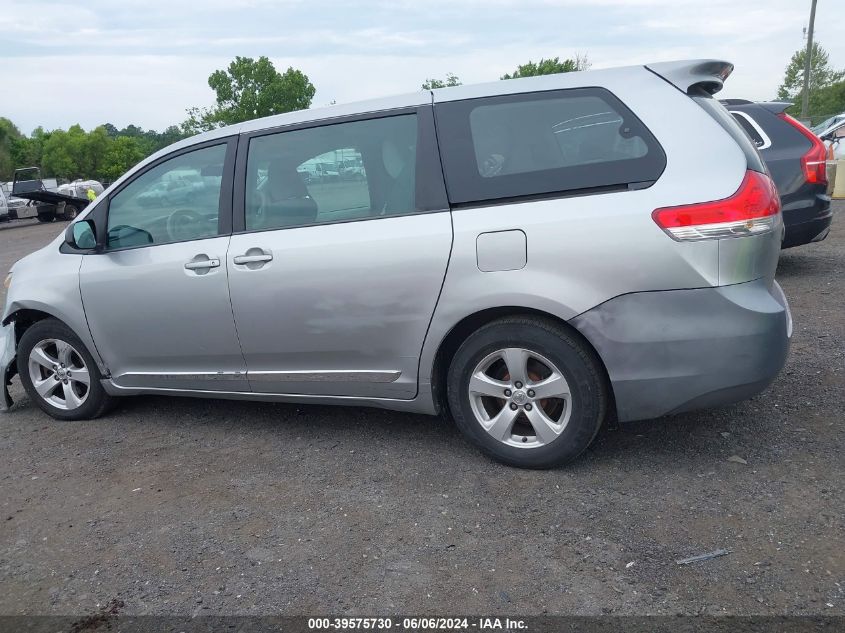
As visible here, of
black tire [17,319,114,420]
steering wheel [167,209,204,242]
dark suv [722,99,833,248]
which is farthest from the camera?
Result: dark suv [722,99,833,248]

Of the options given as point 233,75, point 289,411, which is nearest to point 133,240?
point 289,411

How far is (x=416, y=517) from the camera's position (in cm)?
326

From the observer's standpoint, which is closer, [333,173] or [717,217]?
[717,217]

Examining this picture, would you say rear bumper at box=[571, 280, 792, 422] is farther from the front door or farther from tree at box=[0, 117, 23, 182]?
tree at box=[0, 117, 23, 182]

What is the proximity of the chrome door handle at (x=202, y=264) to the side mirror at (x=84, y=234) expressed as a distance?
32.1 inches

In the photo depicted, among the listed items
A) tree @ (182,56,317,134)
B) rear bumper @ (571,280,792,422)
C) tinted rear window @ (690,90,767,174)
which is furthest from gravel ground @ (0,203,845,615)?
tree @ (182,56,317,134)

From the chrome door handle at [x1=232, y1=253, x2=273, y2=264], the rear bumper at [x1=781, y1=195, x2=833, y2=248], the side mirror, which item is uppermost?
the side mirror

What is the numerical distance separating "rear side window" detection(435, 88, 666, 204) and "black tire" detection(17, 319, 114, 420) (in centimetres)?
265

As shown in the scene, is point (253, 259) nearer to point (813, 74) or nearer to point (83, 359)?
point (83, 359)

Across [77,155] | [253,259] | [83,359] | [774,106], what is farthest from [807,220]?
[77,155]

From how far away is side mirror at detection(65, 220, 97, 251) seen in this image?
4.53m

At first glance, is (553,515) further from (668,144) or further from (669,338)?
(668,144)

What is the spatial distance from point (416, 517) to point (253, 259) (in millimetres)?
1610

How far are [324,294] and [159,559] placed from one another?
4.72ft
